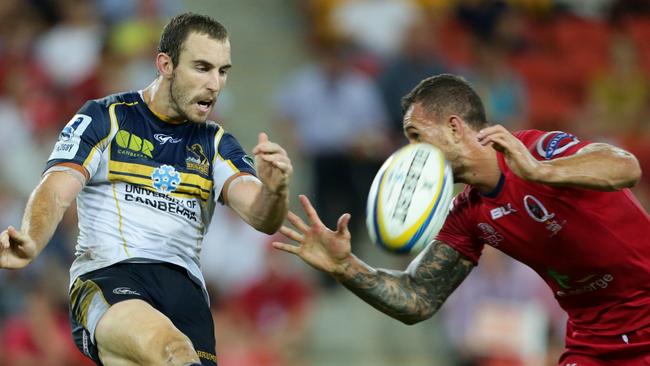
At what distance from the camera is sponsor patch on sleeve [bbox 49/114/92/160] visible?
5949 millimetres

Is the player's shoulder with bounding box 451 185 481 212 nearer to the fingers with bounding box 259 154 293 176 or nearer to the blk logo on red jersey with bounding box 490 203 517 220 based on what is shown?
the blk logo on red jersey with bounding box 490 203 517 220

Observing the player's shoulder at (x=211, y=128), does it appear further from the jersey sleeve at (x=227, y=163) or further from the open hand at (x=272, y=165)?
the open hand at (x=272, y=165)

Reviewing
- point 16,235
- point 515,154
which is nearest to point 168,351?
point 16,235

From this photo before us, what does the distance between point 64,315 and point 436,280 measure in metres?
4.82

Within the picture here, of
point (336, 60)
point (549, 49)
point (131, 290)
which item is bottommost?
point (131, 290)

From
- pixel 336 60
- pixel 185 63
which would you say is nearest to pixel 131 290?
pixel 185 63

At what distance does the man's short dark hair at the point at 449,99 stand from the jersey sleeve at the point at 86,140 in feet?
5.40

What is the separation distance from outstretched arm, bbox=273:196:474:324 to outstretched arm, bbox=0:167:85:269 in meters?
1.08

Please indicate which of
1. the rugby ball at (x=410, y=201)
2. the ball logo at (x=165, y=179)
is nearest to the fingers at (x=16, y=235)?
the ball logo at (x=165, y=179)

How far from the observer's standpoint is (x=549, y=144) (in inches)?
245

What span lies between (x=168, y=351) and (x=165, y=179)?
98cm

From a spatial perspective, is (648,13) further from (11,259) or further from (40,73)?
(11,259)

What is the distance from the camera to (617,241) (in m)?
6.27

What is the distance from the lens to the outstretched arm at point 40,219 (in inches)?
215
